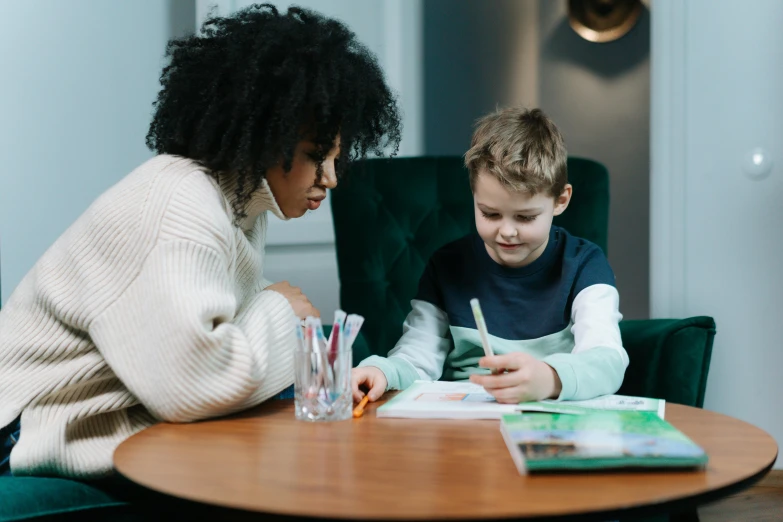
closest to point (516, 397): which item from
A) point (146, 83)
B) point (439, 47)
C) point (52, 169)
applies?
point (52, 169)

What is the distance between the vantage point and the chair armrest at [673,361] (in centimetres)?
147

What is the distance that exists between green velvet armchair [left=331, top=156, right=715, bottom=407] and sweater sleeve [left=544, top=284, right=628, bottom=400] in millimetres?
526

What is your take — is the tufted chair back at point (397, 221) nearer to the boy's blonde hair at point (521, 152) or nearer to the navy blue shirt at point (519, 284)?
the navy blue shirt at point (519, 284)

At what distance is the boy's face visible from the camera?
142 cm

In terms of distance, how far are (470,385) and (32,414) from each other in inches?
24.5

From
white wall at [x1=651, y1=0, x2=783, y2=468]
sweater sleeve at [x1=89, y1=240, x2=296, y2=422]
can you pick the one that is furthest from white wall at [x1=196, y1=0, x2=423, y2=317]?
sweater sleeve at [x1=89, y1=240, x2=296, y2=422]

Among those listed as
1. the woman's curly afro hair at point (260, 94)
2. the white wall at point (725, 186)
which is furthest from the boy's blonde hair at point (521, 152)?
the white wall at point (725, 186)

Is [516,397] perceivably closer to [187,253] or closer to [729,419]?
[729,419]

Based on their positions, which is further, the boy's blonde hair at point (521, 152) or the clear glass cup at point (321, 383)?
the boy's blonde hair at point (521, 152)

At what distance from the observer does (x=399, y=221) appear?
6.70ft

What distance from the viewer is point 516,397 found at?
3.64 feet

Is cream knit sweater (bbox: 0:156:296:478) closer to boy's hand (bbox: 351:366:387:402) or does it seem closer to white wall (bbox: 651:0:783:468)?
boy's hand (bbox: 351:366:387:402)

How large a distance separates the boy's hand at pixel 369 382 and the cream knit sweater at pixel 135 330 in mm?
117

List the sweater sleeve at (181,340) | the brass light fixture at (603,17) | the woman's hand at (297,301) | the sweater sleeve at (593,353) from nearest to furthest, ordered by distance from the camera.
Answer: the sweater sleeve at (181,340) < the sweater sleeve at (593,353) < the woman's hand at (297,301) < the brass light fixture at (603,17)
